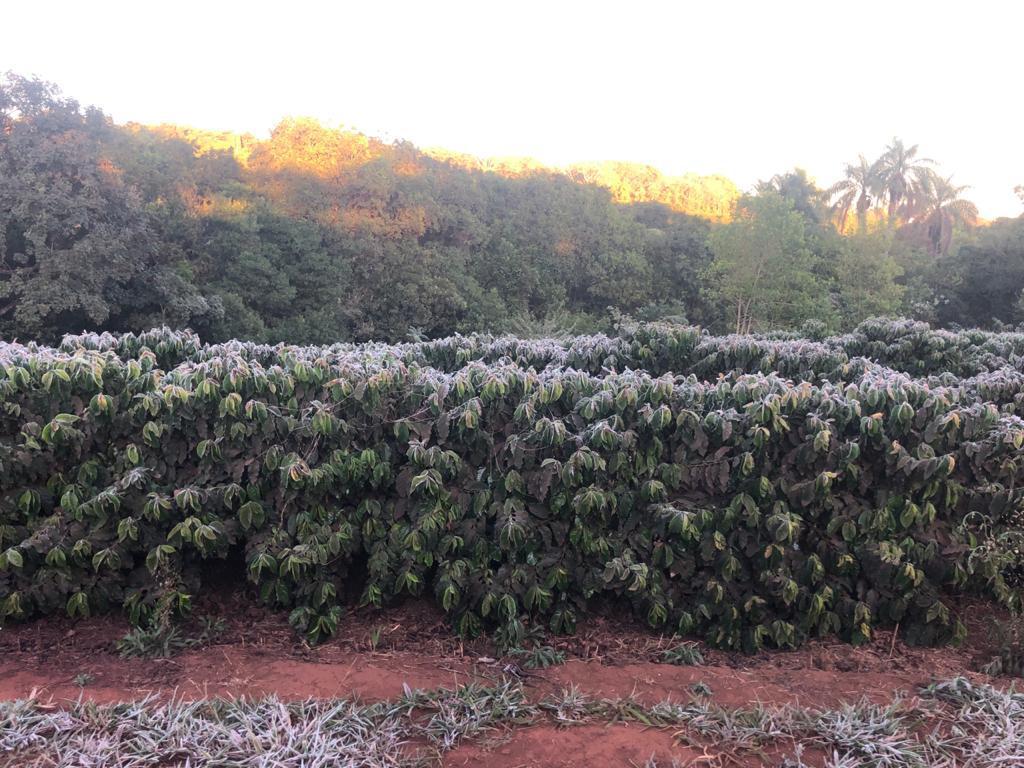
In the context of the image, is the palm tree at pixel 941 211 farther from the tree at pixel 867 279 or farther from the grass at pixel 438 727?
the grass at pixel 438 727

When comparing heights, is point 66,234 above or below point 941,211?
below

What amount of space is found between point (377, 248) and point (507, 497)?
73.8 feet

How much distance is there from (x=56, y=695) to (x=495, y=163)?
33098mm

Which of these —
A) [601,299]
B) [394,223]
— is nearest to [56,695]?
[394,223]

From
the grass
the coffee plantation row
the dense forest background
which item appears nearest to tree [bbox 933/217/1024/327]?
the dense forest background

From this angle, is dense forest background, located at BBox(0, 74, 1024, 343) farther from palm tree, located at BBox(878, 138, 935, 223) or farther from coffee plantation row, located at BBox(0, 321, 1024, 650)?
coffee plantation row, located at BBox(0, 321, 1024, 650)

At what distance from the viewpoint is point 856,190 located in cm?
4088

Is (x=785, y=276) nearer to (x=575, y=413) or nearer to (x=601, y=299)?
(x=601, y=299)

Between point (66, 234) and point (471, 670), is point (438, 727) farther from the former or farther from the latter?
point (66, 234)

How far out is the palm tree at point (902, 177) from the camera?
39781 mm

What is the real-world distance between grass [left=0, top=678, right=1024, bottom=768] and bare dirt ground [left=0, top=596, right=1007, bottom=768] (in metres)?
0.10

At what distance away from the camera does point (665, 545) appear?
131 inches

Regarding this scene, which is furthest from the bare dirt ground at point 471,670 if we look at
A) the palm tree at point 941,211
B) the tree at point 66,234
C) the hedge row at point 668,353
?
the palm tree at point 941,211

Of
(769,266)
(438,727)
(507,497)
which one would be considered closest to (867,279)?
(769,266)
